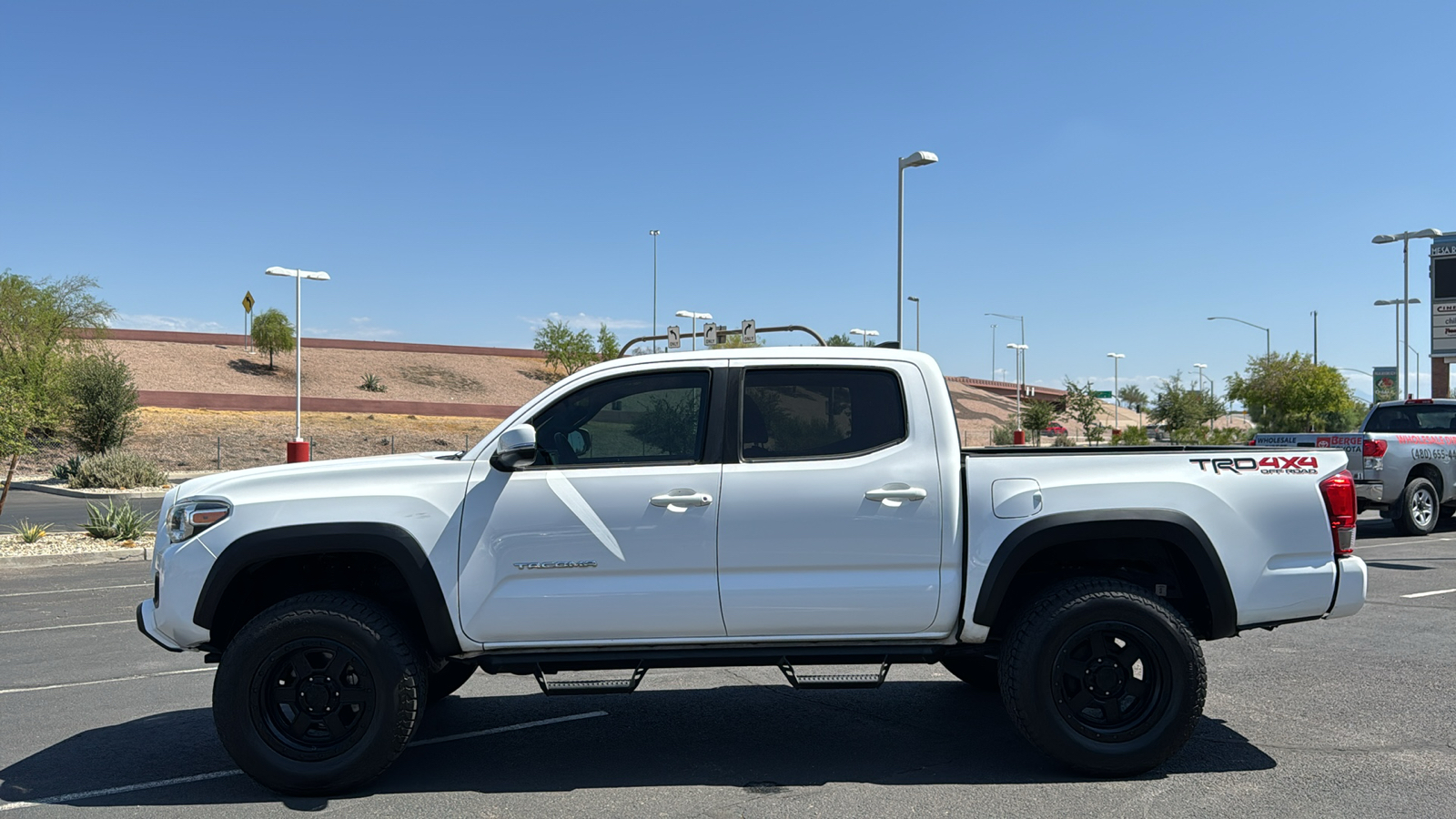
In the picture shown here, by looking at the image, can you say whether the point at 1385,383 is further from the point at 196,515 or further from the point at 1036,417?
the point at 196,515

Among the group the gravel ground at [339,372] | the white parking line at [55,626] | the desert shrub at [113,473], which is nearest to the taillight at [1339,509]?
the white parking line at [55,626]

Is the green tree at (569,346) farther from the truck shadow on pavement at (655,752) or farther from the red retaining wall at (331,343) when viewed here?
the truck shadow on pavement at (655,752)

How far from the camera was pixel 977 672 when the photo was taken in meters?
6.66

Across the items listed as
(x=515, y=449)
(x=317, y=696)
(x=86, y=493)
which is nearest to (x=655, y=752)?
(x=317, y=696)

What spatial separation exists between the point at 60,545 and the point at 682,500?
1407cm

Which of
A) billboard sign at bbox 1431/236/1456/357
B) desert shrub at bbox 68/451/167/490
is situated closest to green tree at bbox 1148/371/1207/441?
billboard sign at bbox 1431/236/1456/357

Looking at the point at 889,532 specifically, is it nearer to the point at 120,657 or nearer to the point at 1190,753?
the point at 1190,753

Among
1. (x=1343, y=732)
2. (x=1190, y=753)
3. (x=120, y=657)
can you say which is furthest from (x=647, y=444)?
(x=120, y=657)

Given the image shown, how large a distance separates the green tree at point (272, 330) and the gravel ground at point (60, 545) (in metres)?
57.1

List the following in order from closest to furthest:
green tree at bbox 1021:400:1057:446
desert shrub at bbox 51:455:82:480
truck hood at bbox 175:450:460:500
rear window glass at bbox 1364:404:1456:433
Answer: truck hood at bbox 175:450:460:500, rear window glass at bbox 1364:404:1456:433, desert shrub at bbox 51:455:82:480, green tree at bbox 1021:400:1057:446

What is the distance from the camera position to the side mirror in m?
4.73

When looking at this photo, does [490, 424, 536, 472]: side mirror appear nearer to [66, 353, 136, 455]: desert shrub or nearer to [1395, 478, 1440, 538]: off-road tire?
[1395, 478, 1440, 538]: off-road tire

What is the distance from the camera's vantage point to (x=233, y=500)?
491cm

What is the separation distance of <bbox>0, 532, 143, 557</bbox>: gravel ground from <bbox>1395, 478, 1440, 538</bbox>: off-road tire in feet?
59.6
